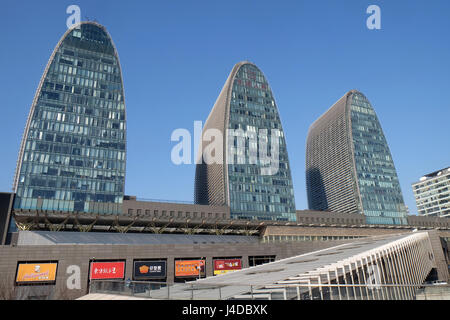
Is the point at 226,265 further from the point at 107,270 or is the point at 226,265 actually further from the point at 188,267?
the point at 107,270

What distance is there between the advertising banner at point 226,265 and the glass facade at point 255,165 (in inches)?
1686

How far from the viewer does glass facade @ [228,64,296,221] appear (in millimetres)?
121000

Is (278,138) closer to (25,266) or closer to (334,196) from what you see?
(334,196)

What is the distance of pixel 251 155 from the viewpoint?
424ft

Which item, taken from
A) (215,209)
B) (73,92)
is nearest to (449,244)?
(215,209)

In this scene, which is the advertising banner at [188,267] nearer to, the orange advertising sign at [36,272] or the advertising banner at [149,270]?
the advertising banner at [149,270]

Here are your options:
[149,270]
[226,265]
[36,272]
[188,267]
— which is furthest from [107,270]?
[226,265]

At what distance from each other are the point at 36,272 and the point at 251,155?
86992 millimetres

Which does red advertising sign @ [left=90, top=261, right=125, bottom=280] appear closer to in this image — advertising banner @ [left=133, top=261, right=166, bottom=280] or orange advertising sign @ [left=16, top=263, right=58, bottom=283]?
advertising banner @ [left=133, top=261, right=166, bottom=280]

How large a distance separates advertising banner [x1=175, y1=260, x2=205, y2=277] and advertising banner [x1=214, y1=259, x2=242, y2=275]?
3484 mm

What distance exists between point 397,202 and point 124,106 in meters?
130

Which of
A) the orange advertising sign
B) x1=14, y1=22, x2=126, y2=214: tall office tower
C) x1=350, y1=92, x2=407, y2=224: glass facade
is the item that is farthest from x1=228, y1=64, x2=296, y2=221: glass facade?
the orange advertising sign

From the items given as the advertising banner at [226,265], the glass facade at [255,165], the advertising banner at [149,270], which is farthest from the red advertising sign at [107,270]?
the glass facade at [255,165]

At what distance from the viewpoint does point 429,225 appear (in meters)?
156
